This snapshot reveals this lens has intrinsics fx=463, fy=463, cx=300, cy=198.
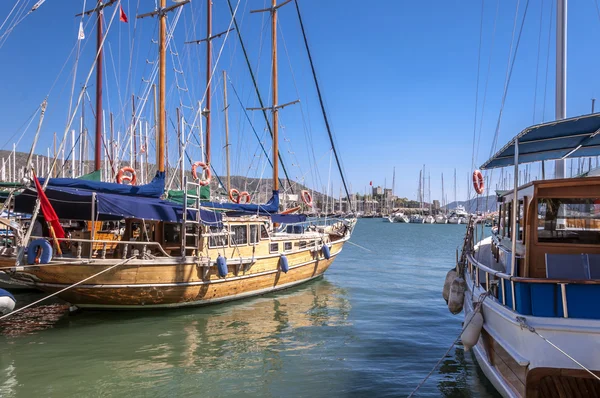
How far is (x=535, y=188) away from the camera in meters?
7.04

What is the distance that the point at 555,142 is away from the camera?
32.4 feet

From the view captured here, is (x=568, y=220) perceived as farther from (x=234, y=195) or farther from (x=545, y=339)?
(x=234, y=195)

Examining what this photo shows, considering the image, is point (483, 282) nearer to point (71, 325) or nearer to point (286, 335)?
point (286, 335)

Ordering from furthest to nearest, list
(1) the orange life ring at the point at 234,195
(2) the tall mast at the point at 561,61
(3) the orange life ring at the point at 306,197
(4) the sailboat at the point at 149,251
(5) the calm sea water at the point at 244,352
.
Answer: (3) the orange life ring at the point at 306,197 < (1) the orange life ring at the point at 234,195 < (4) the sailboat at the point at 149,251 < (2) the tall mast at the point at 561,61 < (5) the calm sea water at the point at 244,352

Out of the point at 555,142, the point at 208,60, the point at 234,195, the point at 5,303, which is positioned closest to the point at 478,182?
the point at 555,142

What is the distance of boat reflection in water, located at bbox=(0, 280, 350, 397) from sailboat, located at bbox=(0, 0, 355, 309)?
0.80 meters

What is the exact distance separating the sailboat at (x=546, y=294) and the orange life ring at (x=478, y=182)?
255cm

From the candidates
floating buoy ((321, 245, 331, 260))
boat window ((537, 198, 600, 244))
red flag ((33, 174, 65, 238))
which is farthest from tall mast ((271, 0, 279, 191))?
boat window ((537, 198, 600, 244))

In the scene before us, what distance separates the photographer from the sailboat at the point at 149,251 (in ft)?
41.7

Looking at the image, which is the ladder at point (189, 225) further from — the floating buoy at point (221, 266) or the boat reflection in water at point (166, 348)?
the boat reflection in water at point (166, 348)

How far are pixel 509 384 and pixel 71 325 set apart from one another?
11.0 m

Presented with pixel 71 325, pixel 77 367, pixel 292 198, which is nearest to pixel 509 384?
pixel 77 367

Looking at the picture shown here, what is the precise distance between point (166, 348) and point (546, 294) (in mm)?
8330

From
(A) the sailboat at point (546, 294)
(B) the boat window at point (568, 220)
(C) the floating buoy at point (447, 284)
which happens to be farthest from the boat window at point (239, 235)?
(B) the boat window at point (568, 220)
